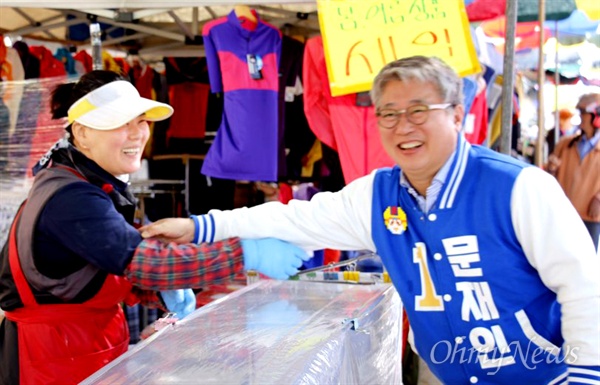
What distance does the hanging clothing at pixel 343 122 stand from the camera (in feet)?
11.2

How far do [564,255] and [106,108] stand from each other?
1.52 m

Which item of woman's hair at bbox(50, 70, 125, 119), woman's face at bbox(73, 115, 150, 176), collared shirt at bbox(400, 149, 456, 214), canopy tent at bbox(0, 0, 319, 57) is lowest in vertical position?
collared shirt at bbox(400, 149, 456, 214)

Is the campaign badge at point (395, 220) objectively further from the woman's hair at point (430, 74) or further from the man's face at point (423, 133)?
the woman's hair at point (430, 74)

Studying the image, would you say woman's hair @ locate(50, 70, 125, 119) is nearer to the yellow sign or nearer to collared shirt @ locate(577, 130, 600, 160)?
the yellow sign

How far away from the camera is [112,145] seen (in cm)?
213

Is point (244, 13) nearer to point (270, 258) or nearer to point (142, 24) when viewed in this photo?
point (142, 24)

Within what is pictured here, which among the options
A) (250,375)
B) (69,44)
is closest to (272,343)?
(250,375)

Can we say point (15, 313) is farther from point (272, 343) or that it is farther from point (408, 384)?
point (408, 384)

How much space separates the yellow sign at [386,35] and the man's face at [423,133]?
1.06 meters

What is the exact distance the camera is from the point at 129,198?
2275mm

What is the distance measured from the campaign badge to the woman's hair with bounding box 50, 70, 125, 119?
3.59 feet

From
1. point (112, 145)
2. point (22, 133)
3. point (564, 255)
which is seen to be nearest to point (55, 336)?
point (112, 145)

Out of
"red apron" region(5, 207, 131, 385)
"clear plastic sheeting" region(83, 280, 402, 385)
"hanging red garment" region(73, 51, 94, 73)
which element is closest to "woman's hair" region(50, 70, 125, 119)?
"red apron" region(5, 207, 131, 385)

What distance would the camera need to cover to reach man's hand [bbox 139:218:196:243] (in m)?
2.01
